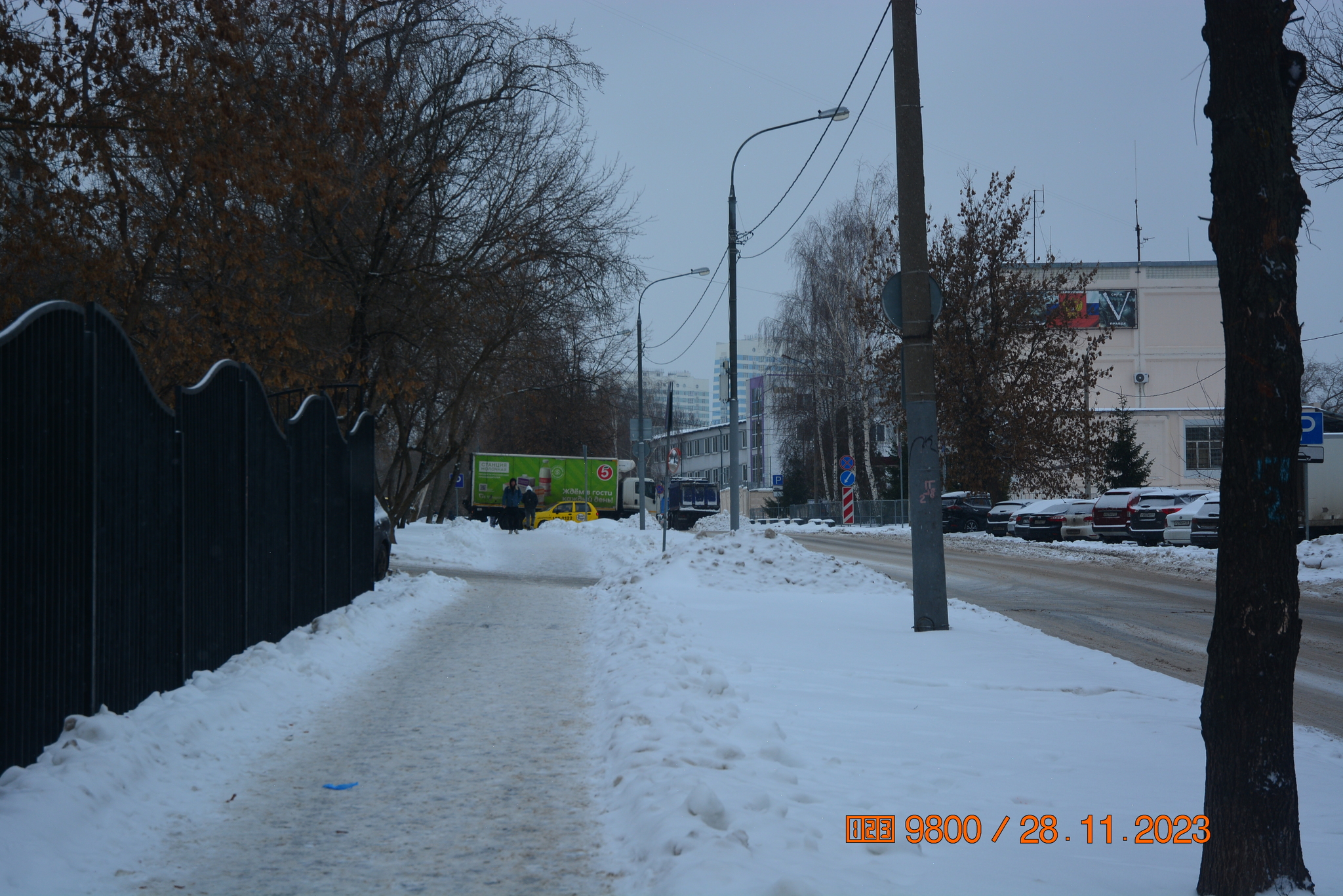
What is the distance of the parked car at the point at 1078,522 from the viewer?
3378cm

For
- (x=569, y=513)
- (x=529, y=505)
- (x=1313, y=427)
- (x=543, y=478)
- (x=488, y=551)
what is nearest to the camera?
(x=1313, y=427)

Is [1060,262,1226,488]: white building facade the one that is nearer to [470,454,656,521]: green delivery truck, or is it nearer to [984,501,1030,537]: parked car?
[984,501,1030,537]: parked car

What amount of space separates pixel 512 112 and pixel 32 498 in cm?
1510

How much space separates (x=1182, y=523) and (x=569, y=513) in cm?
2730

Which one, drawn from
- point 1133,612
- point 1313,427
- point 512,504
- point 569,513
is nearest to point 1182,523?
point 1313,427

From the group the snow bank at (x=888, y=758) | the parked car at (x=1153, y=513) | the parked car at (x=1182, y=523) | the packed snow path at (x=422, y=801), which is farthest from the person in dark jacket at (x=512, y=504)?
the packed snow path at (x=422, y=801)

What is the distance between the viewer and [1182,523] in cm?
2653

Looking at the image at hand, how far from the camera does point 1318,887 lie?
372cm

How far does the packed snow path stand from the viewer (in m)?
4.04

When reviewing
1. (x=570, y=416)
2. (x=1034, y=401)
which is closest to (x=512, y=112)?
(x=1034, y=401)

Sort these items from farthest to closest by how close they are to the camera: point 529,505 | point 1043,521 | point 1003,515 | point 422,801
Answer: point 529,505
point 1003,515
point 1043,521
point 422,801

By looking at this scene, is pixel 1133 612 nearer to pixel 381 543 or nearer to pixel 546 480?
pixel 381 543

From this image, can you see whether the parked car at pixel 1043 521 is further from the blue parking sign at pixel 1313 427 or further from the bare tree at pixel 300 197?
the bare tree at pixel 300 197

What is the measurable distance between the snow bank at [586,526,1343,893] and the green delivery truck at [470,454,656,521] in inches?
1560
